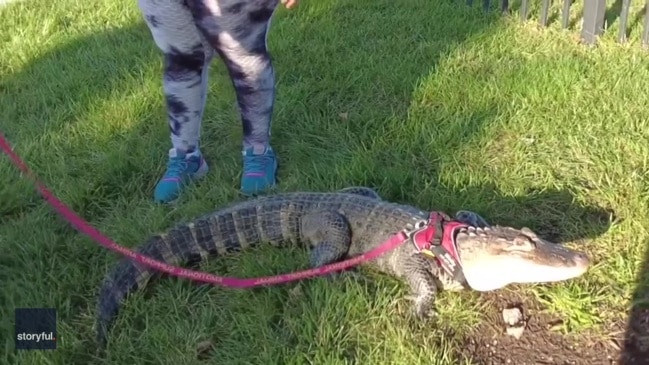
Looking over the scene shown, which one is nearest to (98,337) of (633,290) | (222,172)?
(222,172)

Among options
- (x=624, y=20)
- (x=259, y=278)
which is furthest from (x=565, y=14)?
(x=259, y=278)

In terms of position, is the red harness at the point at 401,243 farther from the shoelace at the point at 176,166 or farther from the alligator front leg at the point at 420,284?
the shoelace at the point at 176,166

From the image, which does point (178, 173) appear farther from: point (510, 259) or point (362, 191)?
point (510, 259)

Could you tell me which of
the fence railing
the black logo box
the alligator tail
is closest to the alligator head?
the alligator tail

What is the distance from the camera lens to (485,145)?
3.54 meters

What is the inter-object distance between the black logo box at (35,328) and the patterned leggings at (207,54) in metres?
1.04

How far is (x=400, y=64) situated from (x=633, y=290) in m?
2.10

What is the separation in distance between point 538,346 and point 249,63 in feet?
5.13

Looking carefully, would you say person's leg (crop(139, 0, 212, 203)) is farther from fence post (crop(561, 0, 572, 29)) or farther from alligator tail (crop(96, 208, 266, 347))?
fence post (crop(561, 0, 572, 29))

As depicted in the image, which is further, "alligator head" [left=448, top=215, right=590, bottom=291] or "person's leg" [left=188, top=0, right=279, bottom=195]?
"person's leg" [left=188, top=0, right=279, bottom=195]

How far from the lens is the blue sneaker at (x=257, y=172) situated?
10.9ft

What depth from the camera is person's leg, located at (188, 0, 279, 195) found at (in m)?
2.89

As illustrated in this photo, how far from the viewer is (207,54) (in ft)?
10.5

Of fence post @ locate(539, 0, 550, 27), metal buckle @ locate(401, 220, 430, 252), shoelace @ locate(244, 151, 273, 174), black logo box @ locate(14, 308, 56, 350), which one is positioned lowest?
black logo box @ locate(14, 308, 56, 350)
